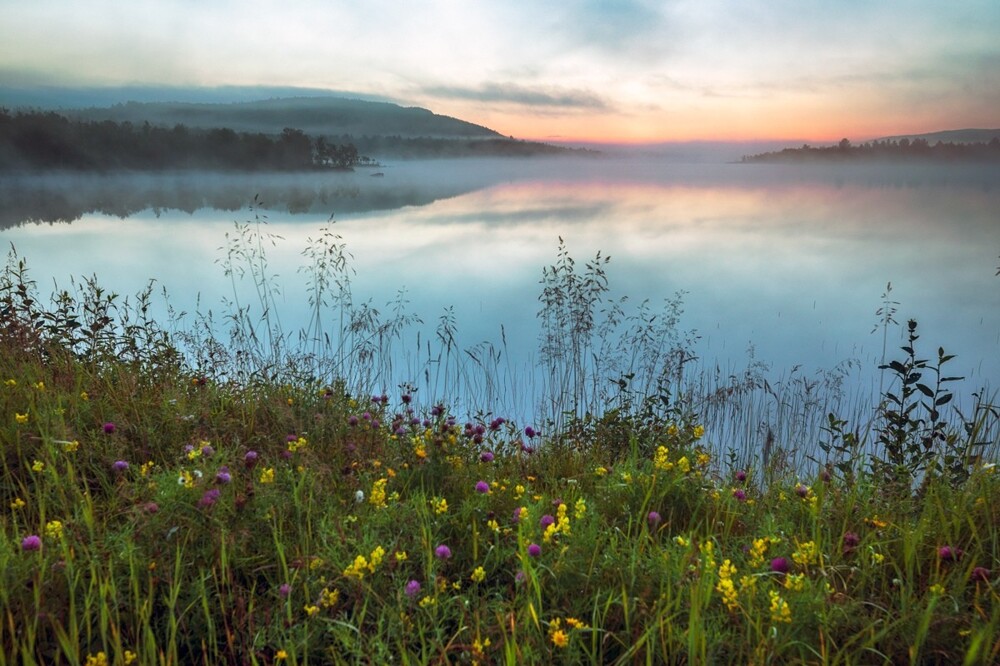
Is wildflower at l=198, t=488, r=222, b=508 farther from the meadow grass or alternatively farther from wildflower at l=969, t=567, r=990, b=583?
wildflower at l=969, t=567, r=990, b=583

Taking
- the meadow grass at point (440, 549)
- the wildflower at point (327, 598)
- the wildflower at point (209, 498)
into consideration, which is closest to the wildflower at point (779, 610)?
the meadow grass at point (440, 549)

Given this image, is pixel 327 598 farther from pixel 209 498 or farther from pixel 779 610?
pixel 779 610

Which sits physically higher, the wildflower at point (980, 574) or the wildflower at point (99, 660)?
the wildflower at point (980, 574)

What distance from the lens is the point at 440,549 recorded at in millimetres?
2068

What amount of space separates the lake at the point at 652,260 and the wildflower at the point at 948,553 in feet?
→ 13.2

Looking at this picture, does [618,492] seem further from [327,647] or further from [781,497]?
[327,647]

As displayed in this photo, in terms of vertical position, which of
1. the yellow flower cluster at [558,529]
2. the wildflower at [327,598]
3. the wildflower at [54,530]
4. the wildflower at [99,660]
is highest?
the yellow flower cluster at [558,529]

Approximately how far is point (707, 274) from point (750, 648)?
1288 cm

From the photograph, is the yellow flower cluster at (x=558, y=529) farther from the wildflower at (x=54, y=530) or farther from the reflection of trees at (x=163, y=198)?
the reflection of trees at (x=163, y=198)

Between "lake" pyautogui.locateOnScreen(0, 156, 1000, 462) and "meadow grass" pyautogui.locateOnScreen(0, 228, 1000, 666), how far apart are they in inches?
112

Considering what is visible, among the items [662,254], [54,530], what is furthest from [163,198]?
[54,530]

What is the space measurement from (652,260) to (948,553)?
13420 mm

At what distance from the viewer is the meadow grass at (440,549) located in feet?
6.10

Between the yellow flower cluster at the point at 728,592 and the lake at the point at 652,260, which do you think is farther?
the lake at the point at 652,260
